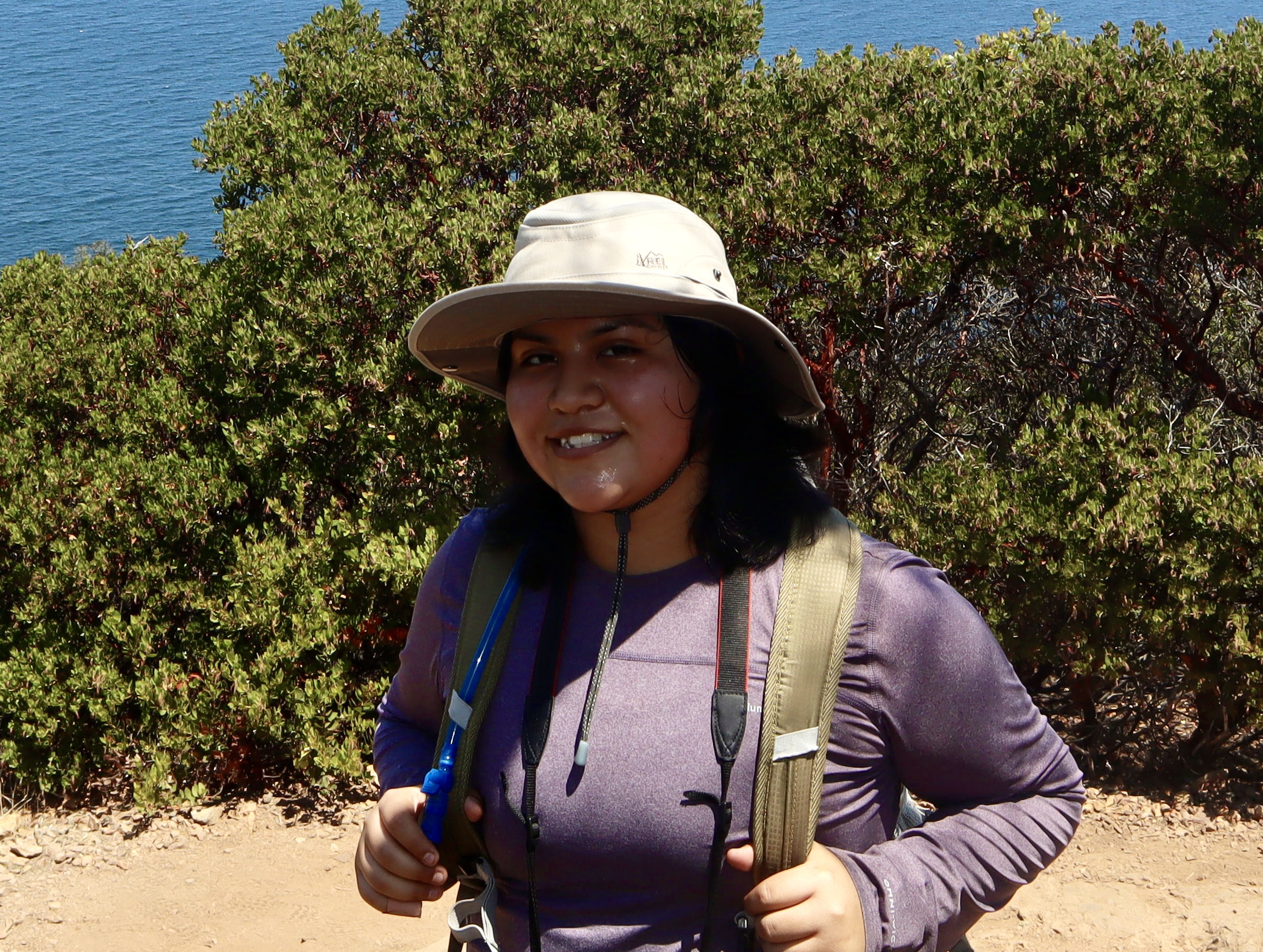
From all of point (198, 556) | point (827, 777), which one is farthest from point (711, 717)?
point (198, 556)

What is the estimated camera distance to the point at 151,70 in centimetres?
2997

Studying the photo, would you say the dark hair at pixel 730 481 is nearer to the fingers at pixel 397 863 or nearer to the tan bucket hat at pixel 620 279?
the tan bucket hat at pixel 620 279

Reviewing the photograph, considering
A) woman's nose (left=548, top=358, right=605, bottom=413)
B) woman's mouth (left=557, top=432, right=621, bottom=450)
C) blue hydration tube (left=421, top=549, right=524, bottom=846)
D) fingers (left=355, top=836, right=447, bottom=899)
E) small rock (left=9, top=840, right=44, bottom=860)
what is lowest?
small rock (left=9, top=840, right=44, bottom=860)

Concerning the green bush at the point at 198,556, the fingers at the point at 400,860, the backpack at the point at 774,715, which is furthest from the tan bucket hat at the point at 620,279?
the green bush at the point at 198,556

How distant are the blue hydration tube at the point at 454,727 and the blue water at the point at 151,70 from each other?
18271mm

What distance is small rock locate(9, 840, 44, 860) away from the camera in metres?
4.71

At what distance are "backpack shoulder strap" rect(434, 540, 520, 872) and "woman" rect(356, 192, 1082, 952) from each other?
0.02m

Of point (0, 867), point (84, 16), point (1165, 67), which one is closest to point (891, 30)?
point (84, 16)

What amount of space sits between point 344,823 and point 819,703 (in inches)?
144

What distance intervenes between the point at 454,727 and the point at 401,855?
0.19 metres

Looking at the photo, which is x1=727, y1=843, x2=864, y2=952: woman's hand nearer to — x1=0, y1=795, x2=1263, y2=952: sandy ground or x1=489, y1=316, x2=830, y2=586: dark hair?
x1=489, y1=316, x2=830, y2=586: dark hair

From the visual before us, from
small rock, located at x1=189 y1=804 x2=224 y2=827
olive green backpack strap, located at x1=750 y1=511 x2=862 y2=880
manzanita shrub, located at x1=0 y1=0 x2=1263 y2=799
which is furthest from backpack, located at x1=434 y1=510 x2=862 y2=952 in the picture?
small rock, located at x1=189 y1=804 x2=224 y2=827

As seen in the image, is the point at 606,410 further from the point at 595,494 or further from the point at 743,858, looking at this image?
the point at 743,858

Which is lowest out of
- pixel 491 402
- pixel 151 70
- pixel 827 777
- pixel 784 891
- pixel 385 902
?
pixel 385 902
